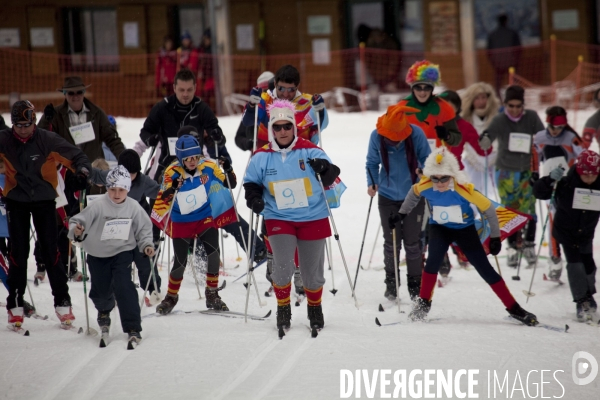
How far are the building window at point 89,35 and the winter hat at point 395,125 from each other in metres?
11.8

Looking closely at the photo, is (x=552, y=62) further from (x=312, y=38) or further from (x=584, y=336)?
(x=584, y=336)

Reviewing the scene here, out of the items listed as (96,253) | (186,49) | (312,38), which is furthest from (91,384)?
(312,38)

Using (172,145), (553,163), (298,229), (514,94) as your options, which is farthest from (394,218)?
(514,94)

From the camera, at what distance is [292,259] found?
6145mm

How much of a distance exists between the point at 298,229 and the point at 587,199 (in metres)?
2.32

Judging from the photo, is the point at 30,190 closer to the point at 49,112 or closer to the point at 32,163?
the point at 32,163

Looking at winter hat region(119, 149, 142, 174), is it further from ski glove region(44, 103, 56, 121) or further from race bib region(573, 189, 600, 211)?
race bib region(573, 189, 600, 211)

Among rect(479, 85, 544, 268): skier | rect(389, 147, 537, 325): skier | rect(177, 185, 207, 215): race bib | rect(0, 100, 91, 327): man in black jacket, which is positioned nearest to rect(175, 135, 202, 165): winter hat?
rect(177, 185, 207, 215): race bib

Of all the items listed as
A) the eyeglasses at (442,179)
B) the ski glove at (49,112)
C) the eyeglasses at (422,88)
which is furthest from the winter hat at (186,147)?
the eyeglasses at (422,88)

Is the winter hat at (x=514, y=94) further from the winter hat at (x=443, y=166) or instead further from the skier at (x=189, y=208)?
the skier at (x=189, y=208)

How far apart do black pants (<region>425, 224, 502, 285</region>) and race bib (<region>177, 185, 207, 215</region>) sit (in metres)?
1.79

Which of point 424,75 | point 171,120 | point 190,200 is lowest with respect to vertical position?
point 190,200

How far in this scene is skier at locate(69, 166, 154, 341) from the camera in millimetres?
5977

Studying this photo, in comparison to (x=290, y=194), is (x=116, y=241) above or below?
below
